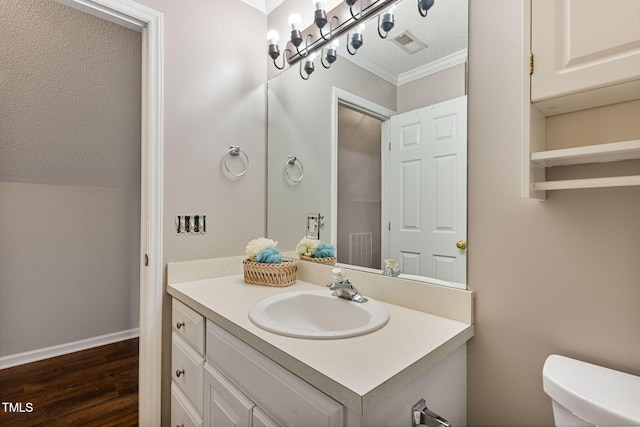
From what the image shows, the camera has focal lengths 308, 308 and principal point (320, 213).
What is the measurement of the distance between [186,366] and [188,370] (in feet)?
0.08

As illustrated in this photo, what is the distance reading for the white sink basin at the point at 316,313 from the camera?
0.98 metres

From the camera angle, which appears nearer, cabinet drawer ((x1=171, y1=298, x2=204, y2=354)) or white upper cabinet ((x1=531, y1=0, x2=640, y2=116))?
white upper cabinet ((x1=531, y1=0, x2=640, y2=116))

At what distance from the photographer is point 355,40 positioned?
136 centimetres

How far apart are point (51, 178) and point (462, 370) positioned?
2.98 metres

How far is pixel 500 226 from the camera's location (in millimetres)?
914

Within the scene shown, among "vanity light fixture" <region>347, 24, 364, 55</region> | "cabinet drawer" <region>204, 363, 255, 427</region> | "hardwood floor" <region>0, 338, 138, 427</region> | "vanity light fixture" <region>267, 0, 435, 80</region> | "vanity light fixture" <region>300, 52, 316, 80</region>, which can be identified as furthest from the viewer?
"hardwood floor" <region>0, 338, 138, 427</region>

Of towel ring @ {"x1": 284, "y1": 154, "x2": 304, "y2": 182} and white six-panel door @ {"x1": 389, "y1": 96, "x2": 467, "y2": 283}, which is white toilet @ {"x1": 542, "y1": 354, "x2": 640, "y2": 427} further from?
towel ring @ {"x1": 284, "y1": 154, "x2": 304, "y2": 182}

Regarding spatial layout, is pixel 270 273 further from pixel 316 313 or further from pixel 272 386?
pixel 272 386

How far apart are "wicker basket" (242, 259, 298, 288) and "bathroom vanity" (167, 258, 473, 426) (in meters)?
0.05

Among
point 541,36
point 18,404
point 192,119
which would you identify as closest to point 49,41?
point 192,119

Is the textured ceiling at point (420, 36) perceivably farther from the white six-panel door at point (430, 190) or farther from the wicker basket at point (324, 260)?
the wicker basket at point (324, 260)

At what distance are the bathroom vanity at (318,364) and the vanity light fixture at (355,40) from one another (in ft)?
3.28

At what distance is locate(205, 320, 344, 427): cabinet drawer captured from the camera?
67 cm

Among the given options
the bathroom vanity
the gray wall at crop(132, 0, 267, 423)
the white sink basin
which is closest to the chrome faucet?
the white sink basin
